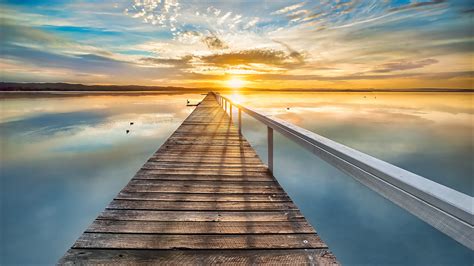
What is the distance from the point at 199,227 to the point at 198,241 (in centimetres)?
19

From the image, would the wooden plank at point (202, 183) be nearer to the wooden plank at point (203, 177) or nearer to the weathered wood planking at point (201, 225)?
the weathered wood planking at point (201, 225)

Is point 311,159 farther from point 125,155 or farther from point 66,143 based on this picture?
point 66,143

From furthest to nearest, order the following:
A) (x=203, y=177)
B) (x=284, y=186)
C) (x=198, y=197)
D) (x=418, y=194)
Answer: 1. (x=284, y=186)
2. (x=203, y=177)
3. (x=198, y=197)
4. (x=418, y=194)

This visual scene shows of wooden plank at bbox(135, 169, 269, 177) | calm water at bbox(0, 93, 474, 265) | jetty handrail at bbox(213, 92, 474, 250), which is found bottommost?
calm water at bbox(0, 93, 474, 265)

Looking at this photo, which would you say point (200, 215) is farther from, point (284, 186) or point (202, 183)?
point (284, 186)

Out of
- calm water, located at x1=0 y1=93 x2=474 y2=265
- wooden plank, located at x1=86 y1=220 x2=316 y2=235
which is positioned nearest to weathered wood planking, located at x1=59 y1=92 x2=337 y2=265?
wooden plank, located at x1=86 y1=220 x2=316 y2=235

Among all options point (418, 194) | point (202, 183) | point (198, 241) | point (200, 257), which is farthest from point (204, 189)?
point (418, 194)

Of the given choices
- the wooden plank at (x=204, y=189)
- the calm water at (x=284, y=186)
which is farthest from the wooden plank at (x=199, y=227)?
the calm water at (x=284, y=186)

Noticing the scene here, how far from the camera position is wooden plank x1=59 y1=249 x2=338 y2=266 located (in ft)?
5.19

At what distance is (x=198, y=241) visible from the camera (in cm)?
179

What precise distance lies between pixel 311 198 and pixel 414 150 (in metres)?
7.78

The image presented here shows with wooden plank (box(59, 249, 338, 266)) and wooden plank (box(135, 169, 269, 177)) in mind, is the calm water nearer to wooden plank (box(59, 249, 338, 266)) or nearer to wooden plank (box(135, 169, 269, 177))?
wooden plank (box(135, 169, 269, 177))

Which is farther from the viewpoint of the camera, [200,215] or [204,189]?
[204,189]

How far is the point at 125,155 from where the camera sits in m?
9.20
